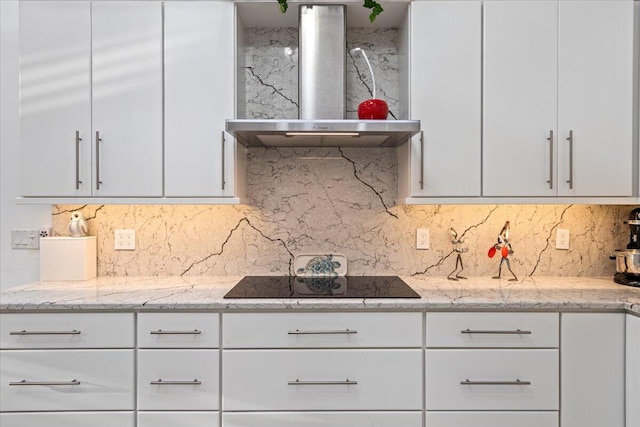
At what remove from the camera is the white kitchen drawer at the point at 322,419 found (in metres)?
1.75

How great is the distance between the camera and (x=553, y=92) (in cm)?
200

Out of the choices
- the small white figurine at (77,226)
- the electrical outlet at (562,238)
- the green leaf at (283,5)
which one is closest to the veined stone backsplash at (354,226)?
the electrical outlet at (562,238)

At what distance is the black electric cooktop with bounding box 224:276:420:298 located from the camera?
1.85 m

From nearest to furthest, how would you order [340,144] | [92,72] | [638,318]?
[638,318] → [92,72] → [340,144]

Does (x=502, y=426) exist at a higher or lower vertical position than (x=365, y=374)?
lower

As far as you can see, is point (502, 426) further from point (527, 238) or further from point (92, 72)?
point (92, 72)

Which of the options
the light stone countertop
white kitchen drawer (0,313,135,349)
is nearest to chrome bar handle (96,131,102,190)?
the light stone countertop

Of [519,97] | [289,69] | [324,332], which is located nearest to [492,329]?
[324,332]

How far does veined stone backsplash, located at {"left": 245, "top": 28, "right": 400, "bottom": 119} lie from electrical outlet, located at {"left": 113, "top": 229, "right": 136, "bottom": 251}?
96cm

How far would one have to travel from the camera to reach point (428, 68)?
6.59 ft

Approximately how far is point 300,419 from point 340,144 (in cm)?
135

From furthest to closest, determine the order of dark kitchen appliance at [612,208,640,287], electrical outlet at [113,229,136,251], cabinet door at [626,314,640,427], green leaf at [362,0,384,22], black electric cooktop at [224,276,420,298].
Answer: electrical outlet at [113,229,136,251] < dark kitchen appliance at [612,208,640,287] < green leaf at [362,0,384,22] < black electric cooktop at [224,276,420,298] < cabinet door at [626,314,640,427]

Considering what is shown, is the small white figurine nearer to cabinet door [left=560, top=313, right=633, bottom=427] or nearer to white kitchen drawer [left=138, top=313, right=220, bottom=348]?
white kitchen drawer [left=138, top=313, right=220, bottom=348]

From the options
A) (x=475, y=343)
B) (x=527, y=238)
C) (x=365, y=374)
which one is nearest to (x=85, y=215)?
(x=365, y=374)
